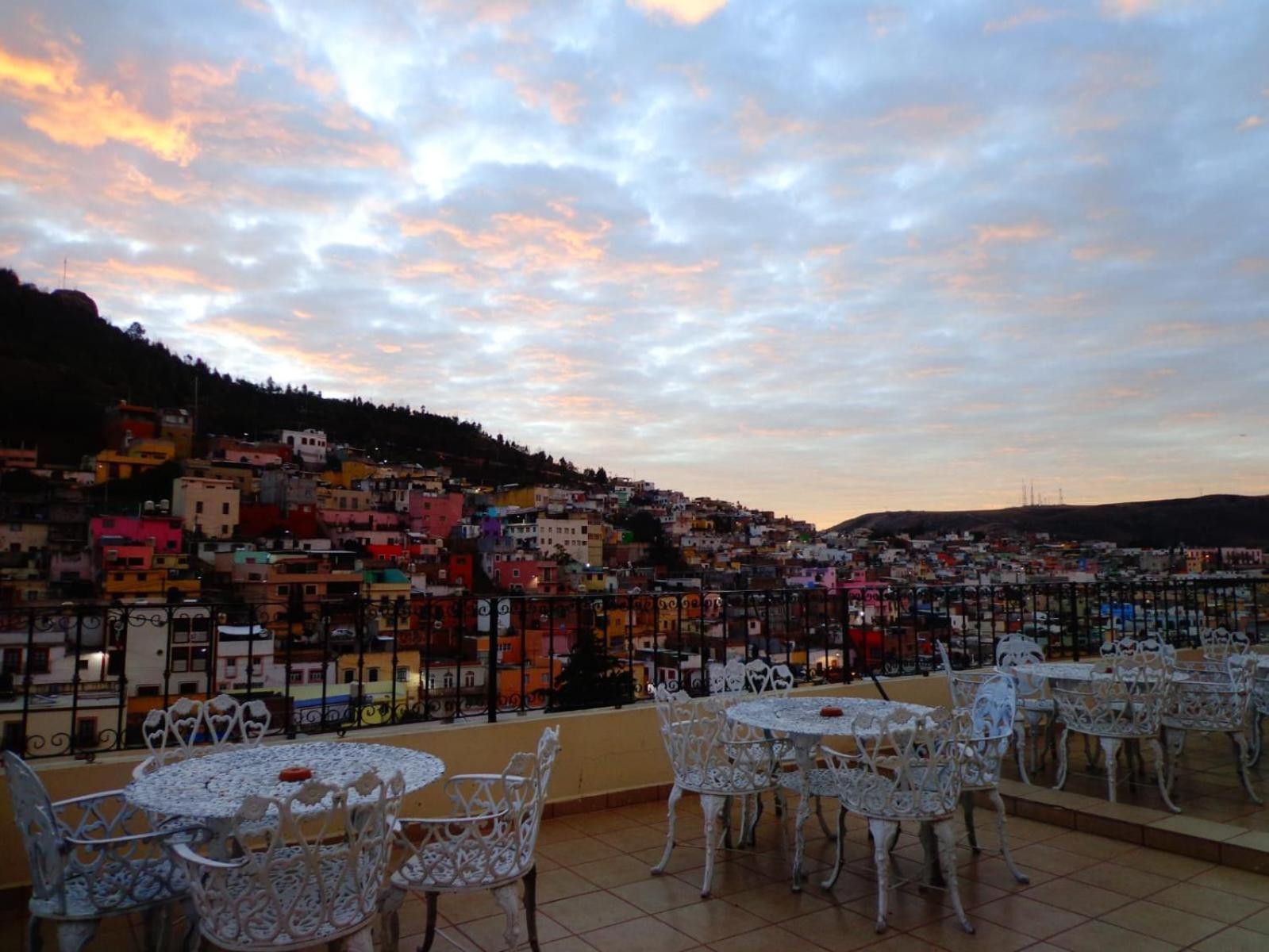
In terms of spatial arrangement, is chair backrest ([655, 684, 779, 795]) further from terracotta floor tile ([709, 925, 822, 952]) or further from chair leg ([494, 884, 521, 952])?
chair leg ([494, 884, 521, 952])

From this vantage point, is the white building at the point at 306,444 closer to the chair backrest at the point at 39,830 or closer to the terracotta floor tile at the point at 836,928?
the chair backrest at the point at 39,830

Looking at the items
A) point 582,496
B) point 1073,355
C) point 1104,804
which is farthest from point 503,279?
point 582,496

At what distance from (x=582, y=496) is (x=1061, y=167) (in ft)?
220

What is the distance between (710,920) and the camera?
9.62 ft

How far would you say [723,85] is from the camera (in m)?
7.64

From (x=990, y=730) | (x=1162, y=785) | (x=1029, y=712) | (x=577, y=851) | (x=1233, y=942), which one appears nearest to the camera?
(x=1233, y=942)

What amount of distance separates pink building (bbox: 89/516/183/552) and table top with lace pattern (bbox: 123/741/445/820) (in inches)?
1730

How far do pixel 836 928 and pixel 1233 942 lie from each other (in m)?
1.41

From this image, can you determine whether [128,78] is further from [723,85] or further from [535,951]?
[535,951]

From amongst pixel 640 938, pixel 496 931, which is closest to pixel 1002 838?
pixel 640 938

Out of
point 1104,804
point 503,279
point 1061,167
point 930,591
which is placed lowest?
point 1104,804

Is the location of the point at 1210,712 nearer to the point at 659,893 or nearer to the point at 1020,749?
the point at 1020,749

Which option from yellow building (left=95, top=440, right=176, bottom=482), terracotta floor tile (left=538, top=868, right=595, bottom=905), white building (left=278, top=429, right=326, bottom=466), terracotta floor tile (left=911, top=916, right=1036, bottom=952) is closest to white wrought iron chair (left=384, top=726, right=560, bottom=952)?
terracotta floor tile (left=538, top=868, right=595, bottom=905)

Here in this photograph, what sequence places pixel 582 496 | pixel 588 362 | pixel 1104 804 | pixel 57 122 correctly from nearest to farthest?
pixel 1104 804 → pixel 57 122 → pixel 588 362 → pixel 582 496
